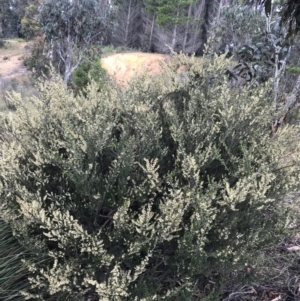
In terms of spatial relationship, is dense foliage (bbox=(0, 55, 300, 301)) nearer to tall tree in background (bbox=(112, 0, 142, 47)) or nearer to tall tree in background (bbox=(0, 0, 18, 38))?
tall tree in background (bbox=(112, 0, 142, 47))

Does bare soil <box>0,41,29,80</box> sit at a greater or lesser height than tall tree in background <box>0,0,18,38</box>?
lesser

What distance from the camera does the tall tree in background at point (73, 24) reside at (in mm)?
8773

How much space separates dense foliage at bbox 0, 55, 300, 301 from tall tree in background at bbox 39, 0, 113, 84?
7.27 m

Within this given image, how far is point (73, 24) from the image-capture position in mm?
9188

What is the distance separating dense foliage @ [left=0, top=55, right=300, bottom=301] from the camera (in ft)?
4.27

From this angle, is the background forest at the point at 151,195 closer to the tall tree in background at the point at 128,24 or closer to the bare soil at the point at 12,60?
the bare soil at the point at 12,60

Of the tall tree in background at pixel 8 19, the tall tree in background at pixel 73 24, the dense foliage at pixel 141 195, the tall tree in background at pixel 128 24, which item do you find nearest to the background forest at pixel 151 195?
the dense foliage at pixel 141 195

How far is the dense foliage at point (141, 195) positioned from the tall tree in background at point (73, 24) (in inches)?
286

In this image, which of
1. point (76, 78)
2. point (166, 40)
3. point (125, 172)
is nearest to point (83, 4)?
point (76, 78)

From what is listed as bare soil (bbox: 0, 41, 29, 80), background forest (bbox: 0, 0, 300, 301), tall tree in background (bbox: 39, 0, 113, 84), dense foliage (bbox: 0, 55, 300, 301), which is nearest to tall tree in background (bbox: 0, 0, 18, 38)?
bare soil (bbox: 0, 41, 29, 80)

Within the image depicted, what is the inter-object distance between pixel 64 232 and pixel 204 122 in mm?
890

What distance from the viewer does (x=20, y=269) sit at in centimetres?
144

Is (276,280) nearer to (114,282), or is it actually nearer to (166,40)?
(114,282)

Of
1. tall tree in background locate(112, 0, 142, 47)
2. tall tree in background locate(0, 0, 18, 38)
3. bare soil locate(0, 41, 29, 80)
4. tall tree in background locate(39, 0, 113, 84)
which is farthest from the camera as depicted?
tall tree in background locate(0, 0, 18, 38)
